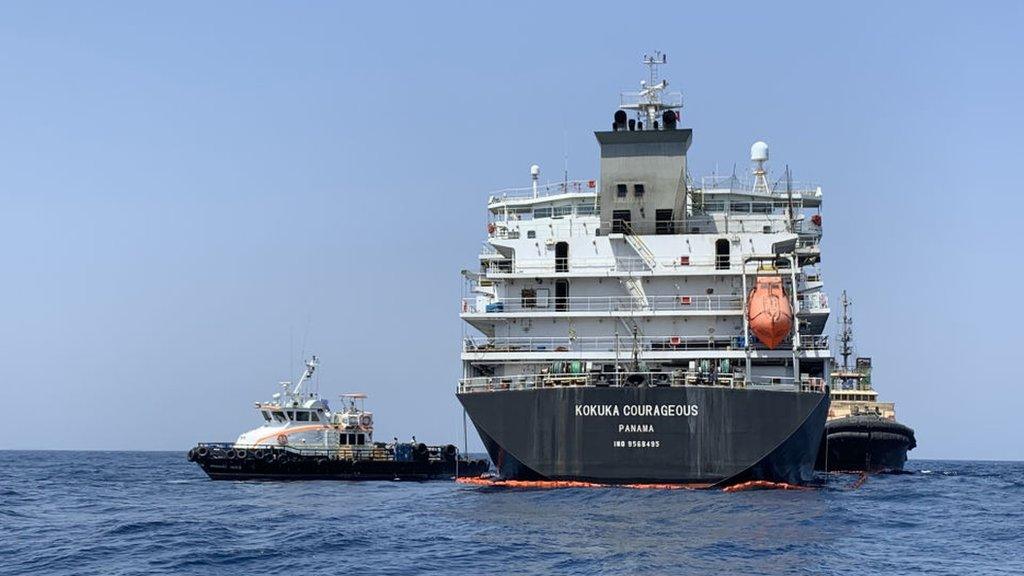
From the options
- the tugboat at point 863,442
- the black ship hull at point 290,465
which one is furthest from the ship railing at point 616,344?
the tugboat at point 863,442

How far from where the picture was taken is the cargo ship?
3559 centimetres

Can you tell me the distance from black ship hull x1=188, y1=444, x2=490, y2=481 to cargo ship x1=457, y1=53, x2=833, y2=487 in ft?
32.0

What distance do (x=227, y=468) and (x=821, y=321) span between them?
77.5ft

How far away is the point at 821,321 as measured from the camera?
43.8m

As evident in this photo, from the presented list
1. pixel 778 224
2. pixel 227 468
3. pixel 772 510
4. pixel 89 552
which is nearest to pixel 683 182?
pixel 778 224

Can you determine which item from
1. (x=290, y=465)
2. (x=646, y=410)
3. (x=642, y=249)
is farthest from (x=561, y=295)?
(x=290, y=465)

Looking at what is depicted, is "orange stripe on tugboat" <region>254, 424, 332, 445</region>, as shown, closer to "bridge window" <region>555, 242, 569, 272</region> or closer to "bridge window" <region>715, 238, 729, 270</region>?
"bridge window" <region>555, 242, 569, 272</region>

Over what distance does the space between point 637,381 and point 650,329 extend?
486 cm

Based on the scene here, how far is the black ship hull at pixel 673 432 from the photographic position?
35500mm

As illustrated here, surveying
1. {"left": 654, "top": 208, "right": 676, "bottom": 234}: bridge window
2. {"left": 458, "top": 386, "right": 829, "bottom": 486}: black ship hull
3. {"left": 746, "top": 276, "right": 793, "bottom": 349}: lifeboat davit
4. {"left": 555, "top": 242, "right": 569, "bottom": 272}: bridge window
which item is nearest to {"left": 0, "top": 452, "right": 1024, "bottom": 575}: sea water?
{"left": 458, "top": 386, "right": 829, "bottom": 486}: black ship hull

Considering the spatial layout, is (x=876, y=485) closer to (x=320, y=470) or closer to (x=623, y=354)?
(x=623, y=354)

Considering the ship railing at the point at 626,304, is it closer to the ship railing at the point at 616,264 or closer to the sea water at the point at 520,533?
the ship railing at the point at 616,264

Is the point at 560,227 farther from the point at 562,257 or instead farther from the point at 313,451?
the point at 313,451

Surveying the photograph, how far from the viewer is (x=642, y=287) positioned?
140 feet
